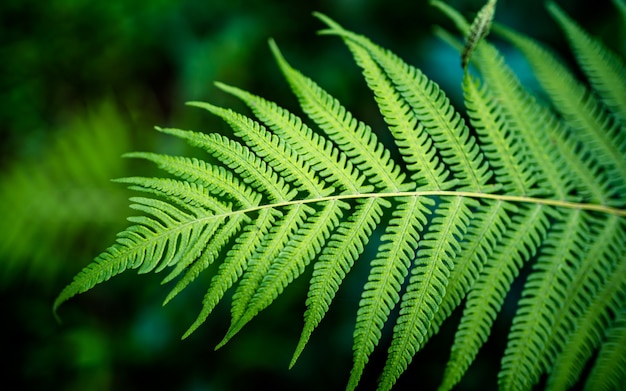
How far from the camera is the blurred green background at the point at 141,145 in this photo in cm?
251

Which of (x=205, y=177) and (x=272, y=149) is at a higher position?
(x=272, y=149)

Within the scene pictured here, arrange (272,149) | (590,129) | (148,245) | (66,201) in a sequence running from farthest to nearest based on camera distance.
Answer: (66,201) → (590,129) → (272,149) → (148,245)

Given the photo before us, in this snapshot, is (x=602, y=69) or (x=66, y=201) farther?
(x=66, y=201)

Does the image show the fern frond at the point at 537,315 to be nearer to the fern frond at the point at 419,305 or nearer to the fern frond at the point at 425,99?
the fern frond at the point at 419,305

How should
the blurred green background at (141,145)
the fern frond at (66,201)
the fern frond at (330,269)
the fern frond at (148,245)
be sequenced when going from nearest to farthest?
1. the fern frond at (148,245)
2. the fern frond at (330,269)
3. the blurred green background at (141,145)
4. the fern frond at (66,201)

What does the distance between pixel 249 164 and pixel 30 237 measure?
7.65 feet

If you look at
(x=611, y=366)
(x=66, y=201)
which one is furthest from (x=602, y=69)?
(x=66, y=201)

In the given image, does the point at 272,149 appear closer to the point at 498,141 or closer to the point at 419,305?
the point at 419,305

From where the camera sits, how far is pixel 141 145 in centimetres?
312

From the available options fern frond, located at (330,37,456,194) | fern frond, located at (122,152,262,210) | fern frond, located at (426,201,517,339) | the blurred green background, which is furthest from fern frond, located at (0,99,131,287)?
fern frond, located at (426,201,517,339)

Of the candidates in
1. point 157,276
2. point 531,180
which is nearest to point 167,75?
point 157,276

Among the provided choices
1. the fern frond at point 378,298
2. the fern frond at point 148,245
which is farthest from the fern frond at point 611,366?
the fern frond at point 148,245

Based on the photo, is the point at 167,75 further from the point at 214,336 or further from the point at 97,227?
the point at 214,336

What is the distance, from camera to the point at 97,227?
116 inches
